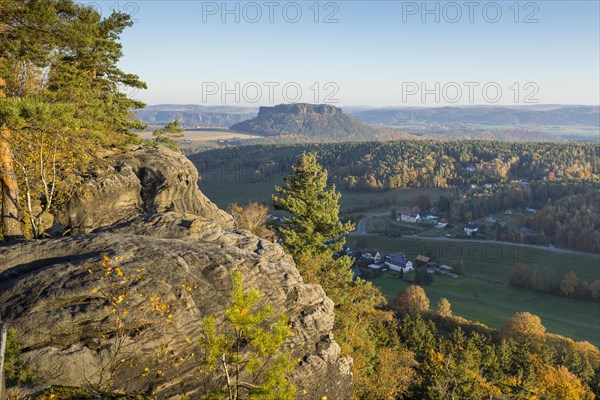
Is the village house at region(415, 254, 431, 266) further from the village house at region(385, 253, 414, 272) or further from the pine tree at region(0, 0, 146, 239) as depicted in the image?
the pine tree at region(0, 0, 146, 239)

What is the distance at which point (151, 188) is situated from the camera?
24.4 metres

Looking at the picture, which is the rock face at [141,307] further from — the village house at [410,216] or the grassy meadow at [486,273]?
the village house at [410,216]

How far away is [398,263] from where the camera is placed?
97562 millimetres

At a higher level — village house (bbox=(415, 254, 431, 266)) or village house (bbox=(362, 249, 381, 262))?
village house (bbox=(362, 249, 381, 262))

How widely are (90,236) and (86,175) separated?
30.0 feet

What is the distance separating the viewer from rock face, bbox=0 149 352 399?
9852mm

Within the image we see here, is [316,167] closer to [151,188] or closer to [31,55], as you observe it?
[151,188]

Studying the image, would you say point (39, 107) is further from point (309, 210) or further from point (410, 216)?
point (410, 216)

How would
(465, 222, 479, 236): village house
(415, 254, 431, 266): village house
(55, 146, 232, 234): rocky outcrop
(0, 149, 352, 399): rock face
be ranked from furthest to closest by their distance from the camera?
(465, 222, 479, 236): village house < (415, 254, 431, 266): village house < (55, 146, 232, 234): rocky outcrop < (0, 149, 352, 399): rock face

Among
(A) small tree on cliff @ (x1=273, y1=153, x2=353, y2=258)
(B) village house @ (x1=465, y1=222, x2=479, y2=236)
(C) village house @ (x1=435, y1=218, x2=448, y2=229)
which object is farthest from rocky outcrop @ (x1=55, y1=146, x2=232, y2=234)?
(C) village house @ (x1=435, y1=218, x2=448, y2=229)

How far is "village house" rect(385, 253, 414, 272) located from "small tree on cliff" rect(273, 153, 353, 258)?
69.8m

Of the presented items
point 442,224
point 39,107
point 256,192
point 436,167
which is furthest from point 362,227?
point 39,107

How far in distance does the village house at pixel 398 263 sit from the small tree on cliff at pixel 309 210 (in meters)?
69.8

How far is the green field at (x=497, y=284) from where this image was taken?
229 feet
